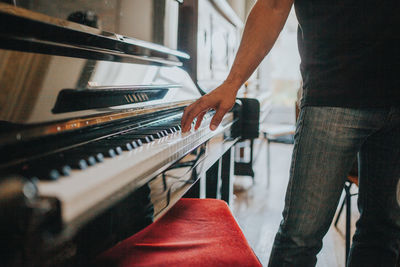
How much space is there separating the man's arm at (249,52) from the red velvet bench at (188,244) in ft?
0.97

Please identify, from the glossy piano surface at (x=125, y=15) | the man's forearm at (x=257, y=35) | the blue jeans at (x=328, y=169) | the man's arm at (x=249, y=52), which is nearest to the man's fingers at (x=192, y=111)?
the man's arm at (x=249, y=52)

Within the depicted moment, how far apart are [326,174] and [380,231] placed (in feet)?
0.93

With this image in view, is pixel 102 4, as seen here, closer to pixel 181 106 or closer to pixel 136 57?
pixel 136 57

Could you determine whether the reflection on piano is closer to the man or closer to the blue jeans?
the man

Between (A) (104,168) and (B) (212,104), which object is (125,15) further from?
(A) (104,168)

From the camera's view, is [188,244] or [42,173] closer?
[42,173]

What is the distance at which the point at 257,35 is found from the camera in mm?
960

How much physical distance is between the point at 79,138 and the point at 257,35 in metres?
0.58

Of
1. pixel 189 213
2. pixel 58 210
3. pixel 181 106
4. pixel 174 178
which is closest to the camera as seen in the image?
pixel 58 210

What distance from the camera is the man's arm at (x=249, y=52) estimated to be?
937mm

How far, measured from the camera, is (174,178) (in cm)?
92

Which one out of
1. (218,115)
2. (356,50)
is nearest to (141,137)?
(218,115)

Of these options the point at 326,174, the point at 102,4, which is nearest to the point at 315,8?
the point at 326,174

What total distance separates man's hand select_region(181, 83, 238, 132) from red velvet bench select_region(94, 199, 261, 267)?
295mm
